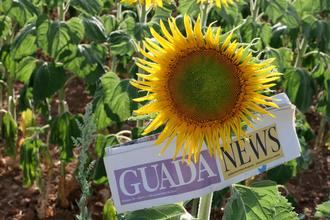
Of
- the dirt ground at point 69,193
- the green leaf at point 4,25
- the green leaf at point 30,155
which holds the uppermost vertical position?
the green leaf at point 4,25

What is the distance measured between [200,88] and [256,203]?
344 millimetres

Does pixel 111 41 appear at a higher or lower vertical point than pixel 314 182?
higher

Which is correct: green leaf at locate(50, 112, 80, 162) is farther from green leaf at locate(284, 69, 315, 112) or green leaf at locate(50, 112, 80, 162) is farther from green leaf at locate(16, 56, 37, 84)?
green leaf at locate(284, 69, 315, 112)

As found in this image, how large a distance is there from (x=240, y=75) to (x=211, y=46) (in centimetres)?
8

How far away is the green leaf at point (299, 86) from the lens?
2.60 m

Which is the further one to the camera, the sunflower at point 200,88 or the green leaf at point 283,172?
the green leaf at point 283,172

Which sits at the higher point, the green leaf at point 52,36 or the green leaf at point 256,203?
the green leaf at point 52,36

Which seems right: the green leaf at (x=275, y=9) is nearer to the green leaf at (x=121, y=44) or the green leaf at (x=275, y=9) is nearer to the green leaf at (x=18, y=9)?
the green leaf at (x=121, y=44)

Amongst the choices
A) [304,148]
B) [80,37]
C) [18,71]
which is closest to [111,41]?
[80,37]

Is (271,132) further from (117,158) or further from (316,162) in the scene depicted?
(316,162)

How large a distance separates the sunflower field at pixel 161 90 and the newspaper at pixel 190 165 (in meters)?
0.03

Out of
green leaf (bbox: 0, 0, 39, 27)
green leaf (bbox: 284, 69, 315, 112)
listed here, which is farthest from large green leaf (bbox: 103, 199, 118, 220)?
green leaf (bbox: 284, 69, 315, 112)

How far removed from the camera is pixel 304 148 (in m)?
2.56

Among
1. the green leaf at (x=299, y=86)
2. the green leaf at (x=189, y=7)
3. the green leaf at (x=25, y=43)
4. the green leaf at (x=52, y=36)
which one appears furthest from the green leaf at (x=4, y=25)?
the green leaf at (x=299, y=86)
